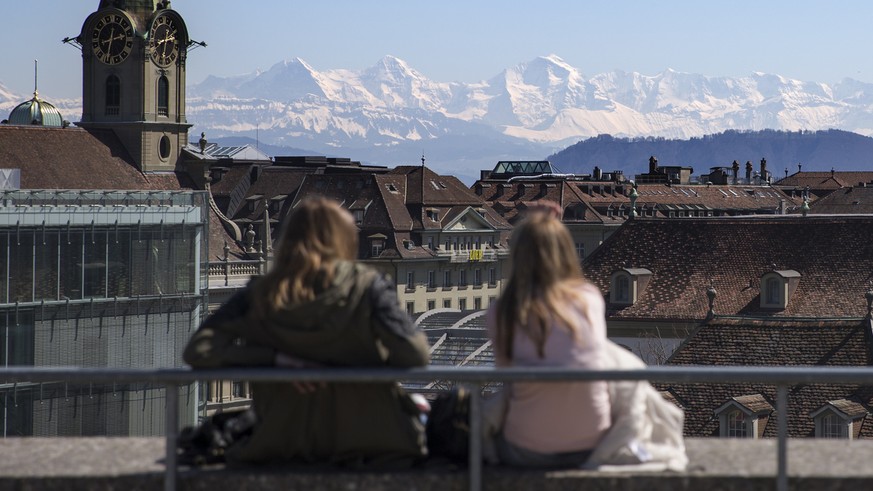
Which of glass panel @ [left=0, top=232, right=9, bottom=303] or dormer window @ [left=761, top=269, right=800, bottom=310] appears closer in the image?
glass panel @ [left=0, top=232, right=9, bottom=303]

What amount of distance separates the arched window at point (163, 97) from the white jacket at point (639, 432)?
81.2 meters

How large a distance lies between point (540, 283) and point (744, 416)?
34.6 meters

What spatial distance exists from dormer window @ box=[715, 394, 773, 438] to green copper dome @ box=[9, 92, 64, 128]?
7608 centimetres

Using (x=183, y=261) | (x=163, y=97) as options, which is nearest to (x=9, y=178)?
(x=183, y=261)

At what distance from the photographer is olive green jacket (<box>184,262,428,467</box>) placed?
7.22 m

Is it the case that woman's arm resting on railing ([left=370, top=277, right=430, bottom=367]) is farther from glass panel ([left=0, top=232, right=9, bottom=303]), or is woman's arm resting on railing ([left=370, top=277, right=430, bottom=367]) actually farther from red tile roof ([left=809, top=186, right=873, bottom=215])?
red tile roof ([left=809, top=186, right=873, bottom=215])

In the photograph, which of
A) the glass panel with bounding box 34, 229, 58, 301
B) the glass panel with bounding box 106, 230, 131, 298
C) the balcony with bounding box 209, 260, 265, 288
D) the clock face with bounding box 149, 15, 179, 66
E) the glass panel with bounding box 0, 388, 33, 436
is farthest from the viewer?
the clock face with bounding box 149, 15, 179, 66

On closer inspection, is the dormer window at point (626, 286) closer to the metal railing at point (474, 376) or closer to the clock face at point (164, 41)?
the clock face at point (164, 41)

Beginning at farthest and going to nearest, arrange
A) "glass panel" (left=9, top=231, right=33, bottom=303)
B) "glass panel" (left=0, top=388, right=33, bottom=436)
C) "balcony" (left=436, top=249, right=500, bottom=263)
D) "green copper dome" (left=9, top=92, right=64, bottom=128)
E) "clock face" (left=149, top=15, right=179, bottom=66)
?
"balcony" (left=436, top=249, right=500, bottom=263)
"green copper dome" (left=9, top=92, right=64, bottom=128)
"clock face" (left=149, top=15, right=179, bottom=66)
"glass panel" (left=9, top=231, right=33, bottom=303)
"glass panel" (left=0, top=388, right=33, bottom=436)

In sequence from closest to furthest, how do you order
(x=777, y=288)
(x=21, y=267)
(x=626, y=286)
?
(x=21, y=267) → (x=777, y=288) → (x=626, y=286)

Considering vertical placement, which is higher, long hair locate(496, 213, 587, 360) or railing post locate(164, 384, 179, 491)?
long hair locate(496, 213, 587, 360)

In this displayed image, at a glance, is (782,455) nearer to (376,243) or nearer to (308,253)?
(308,253)

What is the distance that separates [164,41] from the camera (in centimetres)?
8600

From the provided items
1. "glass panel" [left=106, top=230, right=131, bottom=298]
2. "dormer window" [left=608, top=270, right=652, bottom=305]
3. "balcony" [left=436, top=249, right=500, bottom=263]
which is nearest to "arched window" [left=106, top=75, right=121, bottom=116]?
"dormer window" [left=608, top=270, right=652, bottom=305]
